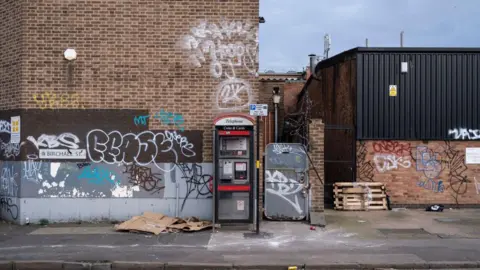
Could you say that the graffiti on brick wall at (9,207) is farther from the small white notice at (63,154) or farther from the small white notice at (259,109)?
the small white notice at (259,109)

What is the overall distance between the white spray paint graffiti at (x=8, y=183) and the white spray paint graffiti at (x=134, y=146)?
196cm

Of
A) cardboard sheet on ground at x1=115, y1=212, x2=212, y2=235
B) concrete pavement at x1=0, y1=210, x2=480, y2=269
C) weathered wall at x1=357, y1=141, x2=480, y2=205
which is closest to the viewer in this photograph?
concrete pavement at x1=0, y1=210, x2=480, y2=269

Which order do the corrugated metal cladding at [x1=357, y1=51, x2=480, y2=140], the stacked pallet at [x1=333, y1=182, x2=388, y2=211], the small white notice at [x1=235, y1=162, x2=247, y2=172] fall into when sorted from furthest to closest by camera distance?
the corrugated metal cladding at [x1=357, y1=51, x2=480, y2=140]
the stacked pallet at [x1=333, y1=182, x2=388, y2=211]
the small white notice at [x1=235, y1=162, x2=247, y2=172]

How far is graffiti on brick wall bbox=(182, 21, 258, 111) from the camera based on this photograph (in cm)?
1210

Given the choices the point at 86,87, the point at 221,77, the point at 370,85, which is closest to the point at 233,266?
the point at 221,77

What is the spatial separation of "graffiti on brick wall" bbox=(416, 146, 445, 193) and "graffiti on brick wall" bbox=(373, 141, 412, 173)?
0.35 meters

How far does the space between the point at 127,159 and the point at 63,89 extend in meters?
2.27

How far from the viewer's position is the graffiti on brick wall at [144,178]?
12.0 meters

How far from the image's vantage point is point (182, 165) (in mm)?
12008

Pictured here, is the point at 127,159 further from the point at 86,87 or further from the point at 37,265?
the point at 37,265

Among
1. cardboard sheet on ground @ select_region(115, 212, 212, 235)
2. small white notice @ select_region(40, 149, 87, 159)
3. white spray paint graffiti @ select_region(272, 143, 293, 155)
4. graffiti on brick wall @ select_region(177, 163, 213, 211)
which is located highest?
white spray paint graffiti @ select_region(272, 143, 293, 155)

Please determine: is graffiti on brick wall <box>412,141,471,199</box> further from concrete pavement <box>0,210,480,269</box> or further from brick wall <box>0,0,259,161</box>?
brick wall <box>0,0,259,161</box>

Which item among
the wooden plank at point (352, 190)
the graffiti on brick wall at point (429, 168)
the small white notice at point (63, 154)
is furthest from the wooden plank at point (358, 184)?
the small white notice at point (63, 154)

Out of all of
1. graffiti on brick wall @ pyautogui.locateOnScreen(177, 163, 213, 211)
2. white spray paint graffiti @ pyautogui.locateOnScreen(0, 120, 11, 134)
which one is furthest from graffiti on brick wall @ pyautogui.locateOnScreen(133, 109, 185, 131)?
white spray paint graffiti @ pyautogui.locateOnScreen(0, 120, 11, 134)
